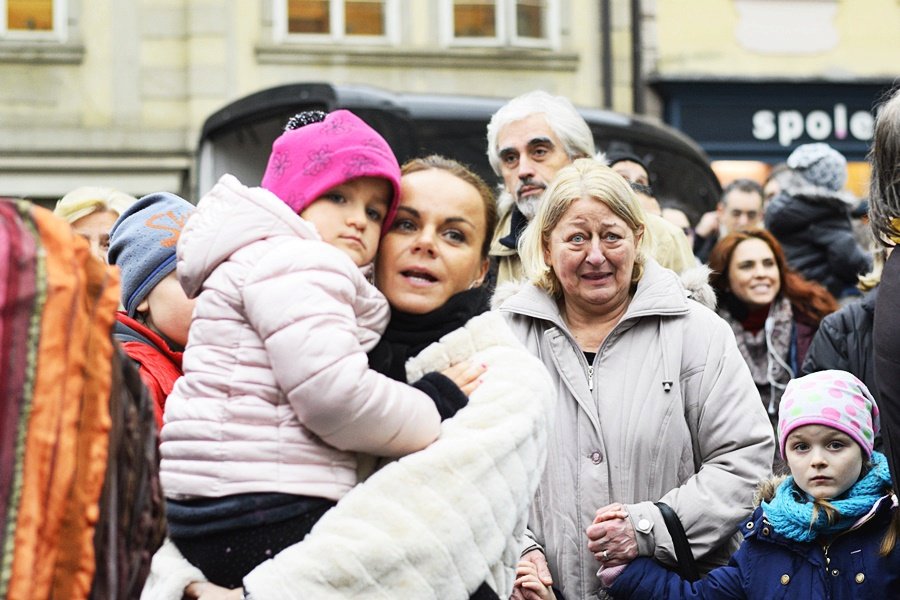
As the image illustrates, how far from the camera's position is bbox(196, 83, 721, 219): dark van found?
9.85m

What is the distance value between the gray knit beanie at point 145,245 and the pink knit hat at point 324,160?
0.72m

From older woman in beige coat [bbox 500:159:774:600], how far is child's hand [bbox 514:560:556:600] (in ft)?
0.11

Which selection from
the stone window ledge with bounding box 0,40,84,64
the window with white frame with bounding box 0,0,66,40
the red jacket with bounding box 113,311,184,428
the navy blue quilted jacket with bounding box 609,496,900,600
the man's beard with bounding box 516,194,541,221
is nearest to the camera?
the red jacket with bounding box 113,311,184,428

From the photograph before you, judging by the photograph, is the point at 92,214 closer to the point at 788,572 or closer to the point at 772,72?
the point at 788,572

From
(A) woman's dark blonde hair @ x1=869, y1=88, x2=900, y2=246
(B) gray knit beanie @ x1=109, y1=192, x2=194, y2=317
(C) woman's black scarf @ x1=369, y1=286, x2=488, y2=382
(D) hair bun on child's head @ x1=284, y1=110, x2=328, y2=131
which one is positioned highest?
(D) hair bun on child's head @ x1=284, y1=110, x2=328, y2=131

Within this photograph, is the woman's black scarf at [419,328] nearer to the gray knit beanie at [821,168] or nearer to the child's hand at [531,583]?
the child's hand at [531,583]

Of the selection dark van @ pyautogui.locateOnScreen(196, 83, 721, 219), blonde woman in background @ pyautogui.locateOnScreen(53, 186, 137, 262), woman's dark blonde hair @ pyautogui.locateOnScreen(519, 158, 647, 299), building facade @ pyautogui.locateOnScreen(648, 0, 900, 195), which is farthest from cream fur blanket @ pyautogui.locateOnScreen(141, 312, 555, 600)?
building facade @ pyautogui.locateOnScreen(648, 0, 900, 195)

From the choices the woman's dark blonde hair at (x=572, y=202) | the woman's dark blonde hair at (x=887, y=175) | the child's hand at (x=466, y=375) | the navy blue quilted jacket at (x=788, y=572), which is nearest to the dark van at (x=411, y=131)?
the woman's dark blonde hair at (x=572, y=202)

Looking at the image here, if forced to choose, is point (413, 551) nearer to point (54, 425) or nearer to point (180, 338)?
point (54, 425)

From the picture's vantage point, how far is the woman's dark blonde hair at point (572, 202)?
3883mm

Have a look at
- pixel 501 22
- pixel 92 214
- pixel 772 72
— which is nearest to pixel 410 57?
pixel 501 22

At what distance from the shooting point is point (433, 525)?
8.03 feet

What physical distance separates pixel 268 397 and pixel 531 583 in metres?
1.33

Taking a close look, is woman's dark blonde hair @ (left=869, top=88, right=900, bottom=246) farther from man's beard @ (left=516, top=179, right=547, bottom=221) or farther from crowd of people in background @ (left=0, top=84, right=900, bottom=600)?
man's beard @ (left=516, top=179, right=547, bottom=221)
